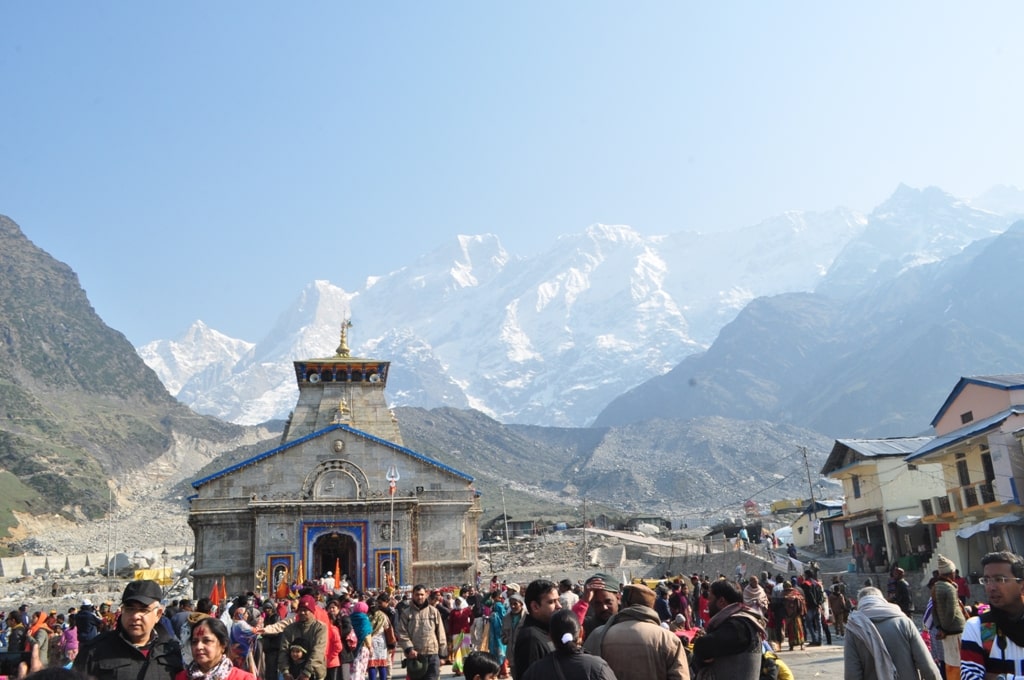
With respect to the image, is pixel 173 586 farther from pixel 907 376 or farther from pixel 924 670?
pixel 907 376

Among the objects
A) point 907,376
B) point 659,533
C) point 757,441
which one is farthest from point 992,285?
point 659,533

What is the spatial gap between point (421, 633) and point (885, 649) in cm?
746

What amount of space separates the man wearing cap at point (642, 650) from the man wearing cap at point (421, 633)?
6.79 meters

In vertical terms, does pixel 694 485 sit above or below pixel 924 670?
above

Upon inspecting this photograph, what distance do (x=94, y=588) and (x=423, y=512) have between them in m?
17.8

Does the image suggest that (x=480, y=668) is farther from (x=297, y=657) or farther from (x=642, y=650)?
(x=297, y=657)

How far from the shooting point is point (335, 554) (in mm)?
39406

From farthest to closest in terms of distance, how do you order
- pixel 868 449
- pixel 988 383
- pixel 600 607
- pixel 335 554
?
1. pixel 335 554
2. pixel 868 449
3. pixel 988 383
4. pixel 600 607

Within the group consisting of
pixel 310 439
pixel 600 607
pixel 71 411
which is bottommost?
pixel 600 607

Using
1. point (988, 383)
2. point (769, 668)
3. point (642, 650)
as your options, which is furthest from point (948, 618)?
point (988, 383)

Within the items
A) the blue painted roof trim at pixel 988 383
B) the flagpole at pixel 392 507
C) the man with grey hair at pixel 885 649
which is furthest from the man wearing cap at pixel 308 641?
the blue painted roof trim at pixel 988 383

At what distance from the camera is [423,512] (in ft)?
124

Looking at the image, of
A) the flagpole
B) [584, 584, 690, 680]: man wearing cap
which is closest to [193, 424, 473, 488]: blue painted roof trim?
the flagpole

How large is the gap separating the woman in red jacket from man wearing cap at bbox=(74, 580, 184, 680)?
0.26 meters
